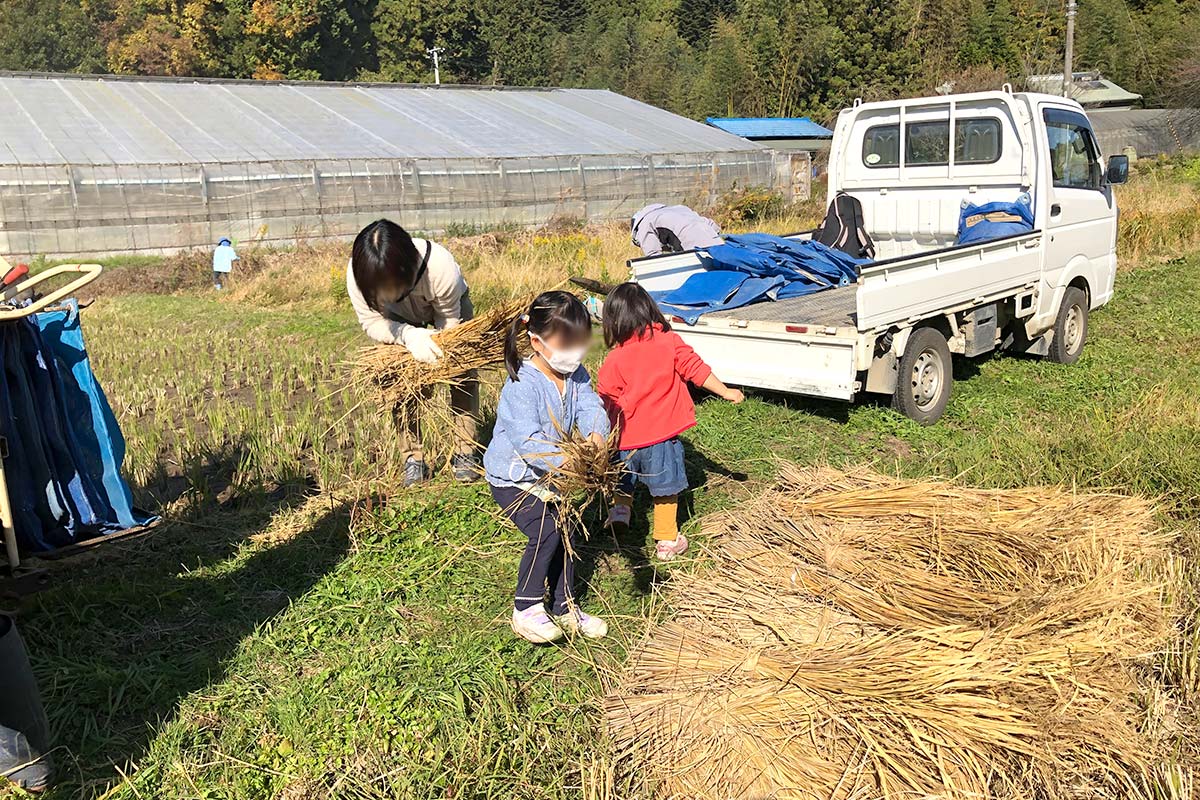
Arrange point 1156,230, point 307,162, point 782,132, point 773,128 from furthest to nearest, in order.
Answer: point 773,128 < point 782,132 < point 307,162 < point 1156,230

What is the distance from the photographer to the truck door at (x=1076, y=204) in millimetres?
6941

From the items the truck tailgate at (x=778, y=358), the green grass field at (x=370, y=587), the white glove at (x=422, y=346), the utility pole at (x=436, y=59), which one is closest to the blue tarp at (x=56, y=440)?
the green grass field at (x=370, y=587)

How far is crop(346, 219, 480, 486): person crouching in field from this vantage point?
3.88 meters

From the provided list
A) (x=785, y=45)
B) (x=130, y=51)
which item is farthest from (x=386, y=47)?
(x=785, y=45)

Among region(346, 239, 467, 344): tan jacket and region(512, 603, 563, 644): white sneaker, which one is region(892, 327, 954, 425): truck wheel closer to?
region(346, 239, 467, 344): tan jacket

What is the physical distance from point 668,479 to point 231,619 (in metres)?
1.85

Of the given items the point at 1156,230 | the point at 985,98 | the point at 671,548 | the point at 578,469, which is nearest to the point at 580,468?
the point at 578,469

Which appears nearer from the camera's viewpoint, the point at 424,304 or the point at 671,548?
the point at 671,548

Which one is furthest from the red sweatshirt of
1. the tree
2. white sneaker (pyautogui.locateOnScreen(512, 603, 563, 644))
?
the tree

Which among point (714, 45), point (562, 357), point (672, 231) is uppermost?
point (714, 45)

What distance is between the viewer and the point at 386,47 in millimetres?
48406

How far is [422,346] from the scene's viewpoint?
4.14 m

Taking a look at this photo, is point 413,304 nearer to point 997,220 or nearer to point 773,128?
point 997,220

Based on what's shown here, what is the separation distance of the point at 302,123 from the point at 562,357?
68.9ft
